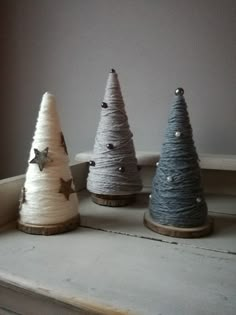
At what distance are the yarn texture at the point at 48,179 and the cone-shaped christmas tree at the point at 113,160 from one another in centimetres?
10

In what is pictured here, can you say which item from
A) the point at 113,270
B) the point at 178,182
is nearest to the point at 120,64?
the point at 178,182

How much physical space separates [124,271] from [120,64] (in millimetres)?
548

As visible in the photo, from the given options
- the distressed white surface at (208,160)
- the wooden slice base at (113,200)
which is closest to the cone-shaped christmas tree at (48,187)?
A: the wooden slice base at (113,200)

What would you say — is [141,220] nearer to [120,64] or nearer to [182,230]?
[182,230]

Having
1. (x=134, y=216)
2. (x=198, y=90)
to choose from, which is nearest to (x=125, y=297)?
(x=134, y=216)

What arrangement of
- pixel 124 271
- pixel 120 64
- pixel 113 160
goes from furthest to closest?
pixel 120 64
pixel 113 160
pixel 124 271

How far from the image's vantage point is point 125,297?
289 mm

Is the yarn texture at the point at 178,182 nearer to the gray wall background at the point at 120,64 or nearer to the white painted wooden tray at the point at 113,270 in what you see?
the white painted wooden tray at the point at 113,270

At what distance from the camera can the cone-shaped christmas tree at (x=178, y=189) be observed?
1.44 feet

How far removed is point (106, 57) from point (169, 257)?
0.55 m

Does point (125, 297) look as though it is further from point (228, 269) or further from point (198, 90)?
point (198, 90)

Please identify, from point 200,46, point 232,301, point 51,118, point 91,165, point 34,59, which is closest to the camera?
point 232,301

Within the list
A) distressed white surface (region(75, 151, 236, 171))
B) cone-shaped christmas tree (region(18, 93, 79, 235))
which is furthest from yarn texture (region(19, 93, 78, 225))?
distressed white surface (region(75, 151, 236, 171))

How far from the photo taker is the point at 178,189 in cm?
44
